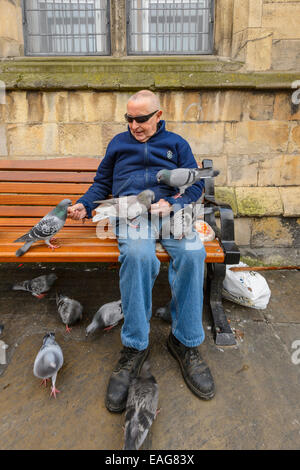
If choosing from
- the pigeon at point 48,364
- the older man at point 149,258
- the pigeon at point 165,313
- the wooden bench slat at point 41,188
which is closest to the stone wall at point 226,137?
the wooden bench slat at point 41,188

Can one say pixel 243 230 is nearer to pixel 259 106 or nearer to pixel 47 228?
pixel 259 106

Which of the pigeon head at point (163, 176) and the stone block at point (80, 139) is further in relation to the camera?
the stone block at point (80, 139)

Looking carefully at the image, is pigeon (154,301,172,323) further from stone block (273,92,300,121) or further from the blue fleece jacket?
stone block (273,92,300,121)

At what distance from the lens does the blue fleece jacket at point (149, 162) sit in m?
2.36

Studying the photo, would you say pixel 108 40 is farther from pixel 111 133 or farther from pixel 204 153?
pixel 204 153

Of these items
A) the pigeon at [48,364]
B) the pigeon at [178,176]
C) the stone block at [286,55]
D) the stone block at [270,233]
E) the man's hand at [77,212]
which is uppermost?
the stone block at [286,55]

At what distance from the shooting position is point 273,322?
8.51 ft

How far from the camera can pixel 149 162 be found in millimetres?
2373

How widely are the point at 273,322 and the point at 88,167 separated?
2.17 m

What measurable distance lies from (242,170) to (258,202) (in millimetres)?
418

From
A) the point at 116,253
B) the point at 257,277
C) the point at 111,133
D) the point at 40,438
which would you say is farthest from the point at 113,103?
the point at 40,438

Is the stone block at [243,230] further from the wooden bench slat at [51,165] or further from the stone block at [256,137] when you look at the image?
the wooden bench slat at [51,165]

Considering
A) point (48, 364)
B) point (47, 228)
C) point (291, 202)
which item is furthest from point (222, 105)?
point (48, 364)
